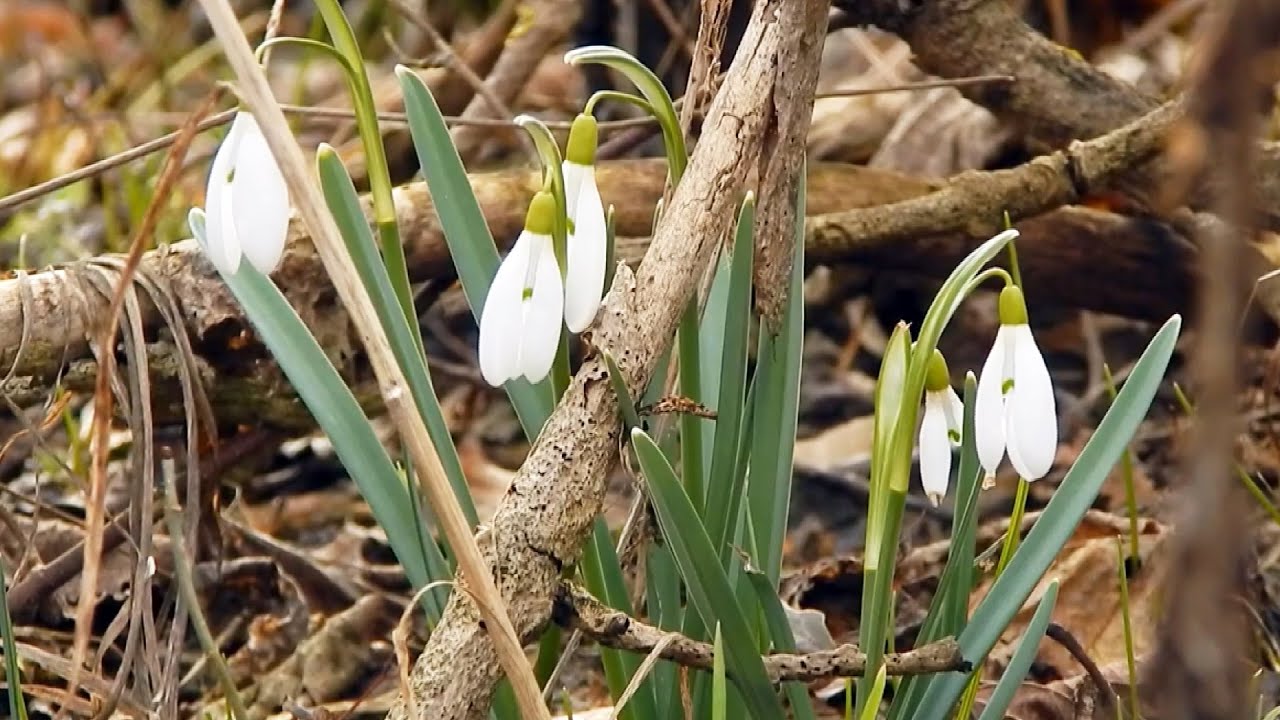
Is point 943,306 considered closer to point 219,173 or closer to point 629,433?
point 629,433

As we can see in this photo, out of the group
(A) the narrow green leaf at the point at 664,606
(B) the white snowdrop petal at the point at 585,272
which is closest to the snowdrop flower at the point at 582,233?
(B) the white snowdrop petal at the point at 585,272

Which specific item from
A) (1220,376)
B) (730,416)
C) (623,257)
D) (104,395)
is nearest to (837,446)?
(623,257)

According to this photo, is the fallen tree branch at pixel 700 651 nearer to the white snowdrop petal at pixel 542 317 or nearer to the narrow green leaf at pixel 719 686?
the narrow green leaf at pixel 719 686

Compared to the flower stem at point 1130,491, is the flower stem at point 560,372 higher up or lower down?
higher up

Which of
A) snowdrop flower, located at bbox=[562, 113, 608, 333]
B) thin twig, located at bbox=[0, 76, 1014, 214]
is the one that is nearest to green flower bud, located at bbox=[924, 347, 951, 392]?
snowdrop flower, located at bbox=[562, 113, 608, 333]

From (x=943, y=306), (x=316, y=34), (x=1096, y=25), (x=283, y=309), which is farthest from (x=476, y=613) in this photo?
(x=1096, y=25)

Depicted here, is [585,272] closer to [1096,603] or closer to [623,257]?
[623,257]
